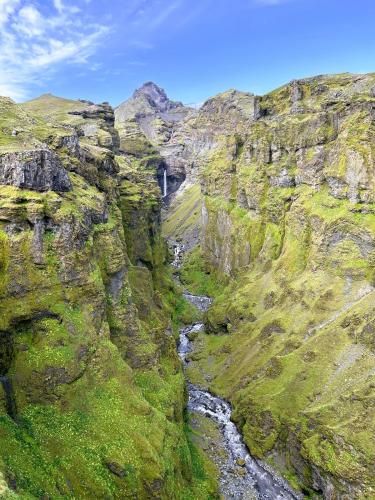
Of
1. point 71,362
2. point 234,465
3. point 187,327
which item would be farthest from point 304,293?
point 71,362

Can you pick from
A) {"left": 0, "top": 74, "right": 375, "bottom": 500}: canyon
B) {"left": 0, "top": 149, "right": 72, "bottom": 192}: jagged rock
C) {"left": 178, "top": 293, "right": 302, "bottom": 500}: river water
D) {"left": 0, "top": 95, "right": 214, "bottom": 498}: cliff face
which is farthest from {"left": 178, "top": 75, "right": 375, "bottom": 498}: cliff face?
{"left": 0, "top": 149, "right": 72, "bottom": 192}: jagged rock

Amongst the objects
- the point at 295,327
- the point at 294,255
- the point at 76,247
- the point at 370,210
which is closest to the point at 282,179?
the point at 294,255

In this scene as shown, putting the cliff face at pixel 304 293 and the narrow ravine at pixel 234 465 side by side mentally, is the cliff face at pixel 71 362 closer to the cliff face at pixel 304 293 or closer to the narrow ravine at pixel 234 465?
the narrow ravine at pixel 234 465

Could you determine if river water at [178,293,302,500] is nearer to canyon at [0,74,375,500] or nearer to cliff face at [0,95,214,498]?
canyon at [0,74,375,500]

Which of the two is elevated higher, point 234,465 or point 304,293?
point 304,293

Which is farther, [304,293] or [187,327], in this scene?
[187,327]

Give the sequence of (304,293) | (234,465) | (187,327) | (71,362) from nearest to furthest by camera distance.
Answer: (71,362) < (234,465) < (304,293) < (187,327)

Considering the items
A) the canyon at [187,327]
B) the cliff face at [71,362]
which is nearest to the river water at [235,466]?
the canyon at [187,327]

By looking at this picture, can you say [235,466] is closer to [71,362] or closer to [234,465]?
[234,465]

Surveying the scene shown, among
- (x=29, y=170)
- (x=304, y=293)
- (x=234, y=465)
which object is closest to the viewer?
(x=29, y=170)
